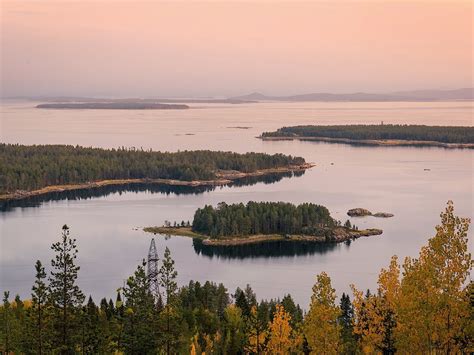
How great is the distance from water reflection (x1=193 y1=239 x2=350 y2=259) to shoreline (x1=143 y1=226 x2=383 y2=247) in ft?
1.81

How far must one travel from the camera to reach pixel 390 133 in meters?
149

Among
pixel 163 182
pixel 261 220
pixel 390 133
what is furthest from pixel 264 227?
pixel 390 133

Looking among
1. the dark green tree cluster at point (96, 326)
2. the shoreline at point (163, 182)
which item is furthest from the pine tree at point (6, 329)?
the shoreline at point (163, 182)

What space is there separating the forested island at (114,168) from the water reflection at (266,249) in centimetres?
3326

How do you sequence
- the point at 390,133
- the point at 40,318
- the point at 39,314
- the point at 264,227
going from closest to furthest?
the point at 39,314 → the point at 40,318 → the point at 264,227 → the point at 390,133

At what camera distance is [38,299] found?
20.0 meters

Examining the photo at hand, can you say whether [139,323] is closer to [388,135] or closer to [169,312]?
[169,312]

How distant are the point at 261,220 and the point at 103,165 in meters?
39.7

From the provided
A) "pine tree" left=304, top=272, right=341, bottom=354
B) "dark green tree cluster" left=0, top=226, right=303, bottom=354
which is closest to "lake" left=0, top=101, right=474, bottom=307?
"dark green tree cluster" left=0, top=226, right=303, bottom=354

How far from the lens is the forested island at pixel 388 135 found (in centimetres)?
14138

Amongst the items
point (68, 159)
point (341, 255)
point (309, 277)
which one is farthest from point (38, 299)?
point (68, 159)

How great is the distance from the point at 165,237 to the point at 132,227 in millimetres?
5413

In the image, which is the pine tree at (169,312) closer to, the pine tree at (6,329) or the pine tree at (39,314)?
the pine tree at (39,314)

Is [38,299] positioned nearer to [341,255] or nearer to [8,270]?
[8,270]
